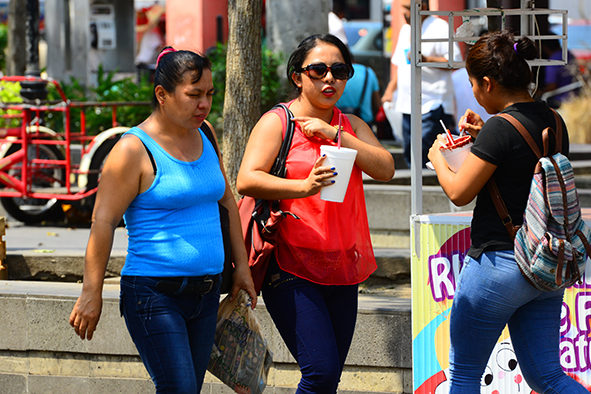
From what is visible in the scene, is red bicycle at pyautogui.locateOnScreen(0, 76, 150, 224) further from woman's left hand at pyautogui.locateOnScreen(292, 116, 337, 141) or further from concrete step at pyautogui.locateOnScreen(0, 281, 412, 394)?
woman's left hand at pyautogui.locateOnScreen(292, 116, 337, 141)

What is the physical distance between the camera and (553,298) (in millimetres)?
2938

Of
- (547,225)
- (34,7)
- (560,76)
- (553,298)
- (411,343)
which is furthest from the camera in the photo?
(560,76)

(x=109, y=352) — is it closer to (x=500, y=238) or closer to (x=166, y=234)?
(x=166, y=234)

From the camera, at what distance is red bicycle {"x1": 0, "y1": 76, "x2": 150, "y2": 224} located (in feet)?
24.7

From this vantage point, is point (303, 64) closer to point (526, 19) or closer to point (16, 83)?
point (526, 19)

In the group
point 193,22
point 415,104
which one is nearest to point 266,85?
point 193,22

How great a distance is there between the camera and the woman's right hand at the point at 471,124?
3096 mm

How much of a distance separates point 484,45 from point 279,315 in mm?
1301

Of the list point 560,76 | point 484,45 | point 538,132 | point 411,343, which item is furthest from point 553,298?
→ point 560,76

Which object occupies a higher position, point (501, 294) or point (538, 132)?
point (538, 132)

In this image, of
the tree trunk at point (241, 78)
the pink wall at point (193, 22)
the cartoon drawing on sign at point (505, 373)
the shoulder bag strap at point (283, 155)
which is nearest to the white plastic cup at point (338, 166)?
the shoulder bag strap at point (283, 155)

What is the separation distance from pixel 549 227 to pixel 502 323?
405 mm

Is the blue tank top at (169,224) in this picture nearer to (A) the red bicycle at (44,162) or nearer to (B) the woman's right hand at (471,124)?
(B) the woman's right hand at (471,124)

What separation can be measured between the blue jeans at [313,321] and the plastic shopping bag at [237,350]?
5.1 inches
